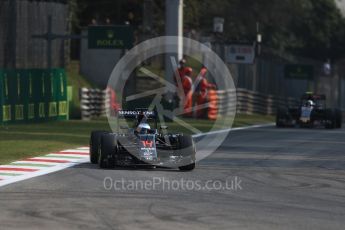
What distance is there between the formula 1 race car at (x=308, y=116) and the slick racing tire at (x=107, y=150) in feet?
56.8

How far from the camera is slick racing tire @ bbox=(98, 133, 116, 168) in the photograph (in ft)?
50.1

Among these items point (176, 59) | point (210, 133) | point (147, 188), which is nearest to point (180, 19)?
point (176, 59)

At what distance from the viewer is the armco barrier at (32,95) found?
26.2m

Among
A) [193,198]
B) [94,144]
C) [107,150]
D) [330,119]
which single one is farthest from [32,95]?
[193,198]

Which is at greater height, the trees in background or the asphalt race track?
the trees in background

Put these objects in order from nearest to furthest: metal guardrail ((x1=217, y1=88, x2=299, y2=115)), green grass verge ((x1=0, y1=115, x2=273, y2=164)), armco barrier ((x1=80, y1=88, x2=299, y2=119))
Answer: green grass verge ((x1=0, y1=115, x2=273, y2=164)), armco barrier ((x1=80, y1=88, x2=299, y2=119)), metal guardrail ((x1=217, y1=88, x2=299, y2=115))

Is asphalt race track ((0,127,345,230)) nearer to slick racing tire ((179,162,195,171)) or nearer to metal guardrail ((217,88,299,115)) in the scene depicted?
slick racing tire ((179,162,195,171))

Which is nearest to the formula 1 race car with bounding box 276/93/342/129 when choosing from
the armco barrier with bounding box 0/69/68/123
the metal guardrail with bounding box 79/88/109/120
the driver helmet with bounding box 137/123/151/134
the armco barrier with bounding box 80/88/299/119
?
the armco barrier with bounding box 80/88/299/119

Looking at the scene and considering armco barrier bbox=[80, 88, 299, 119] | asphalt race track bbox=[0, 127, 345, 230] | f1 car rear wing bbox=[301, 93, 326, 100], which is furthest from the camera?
armco barrier bbox=[80, 88, 299, 119]

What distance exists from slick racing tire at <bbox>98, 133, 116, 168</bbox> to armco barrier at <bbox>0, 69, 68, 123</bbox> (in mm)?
10479

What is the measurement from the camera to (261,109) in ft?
148

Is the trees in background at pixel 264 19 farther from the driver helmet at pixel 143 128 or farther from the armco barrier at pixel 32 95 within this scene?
the driver helmet at pixel 143 128

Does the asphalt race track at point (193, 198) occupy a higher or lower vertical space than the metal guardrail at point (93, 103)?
lower
